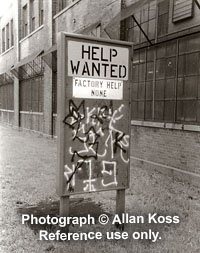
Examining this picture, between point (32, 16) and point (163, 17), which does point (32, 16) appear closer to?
A: point (32, 16)

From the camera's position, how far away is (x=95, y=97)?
4426 mm

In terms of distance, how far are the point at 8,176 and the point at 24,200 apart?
210cm

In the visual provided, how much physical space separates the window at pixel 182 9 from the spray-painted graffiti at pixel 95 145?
411 cm

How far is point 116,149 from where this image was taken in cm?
464

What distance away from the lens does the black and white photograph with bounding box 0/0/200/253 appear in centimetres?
425

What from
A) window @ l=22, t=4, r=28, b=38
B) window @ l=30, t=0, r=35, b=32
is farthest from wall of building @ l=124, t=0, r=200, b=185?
window @ l=22, t=4, r=28, b=38

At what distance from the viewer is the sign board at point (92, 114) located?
420 centimetres

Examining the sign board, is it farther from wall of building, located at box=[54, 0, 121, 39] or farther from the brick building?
wall of building, located at box=[54, 0, 121, 39]

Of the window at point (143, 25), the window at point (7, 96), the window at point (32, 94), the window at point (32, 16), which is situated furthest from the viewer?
the window at point (7, 96)

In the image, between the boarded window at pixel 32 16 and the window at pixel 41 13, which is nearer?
the window at pixel 41 13

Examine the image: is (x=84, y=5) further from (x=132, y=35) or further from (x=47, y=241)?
(x=47, y=241)

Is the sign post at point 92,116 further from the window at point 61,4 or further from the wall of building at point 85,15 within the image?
the window at point 61,4

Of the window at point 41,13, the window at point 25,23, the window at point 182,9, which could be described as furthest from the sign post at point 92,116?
the window at point 25,23

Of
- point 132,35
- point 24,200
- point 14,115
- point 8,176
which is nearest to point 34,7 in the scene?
point 14,115
